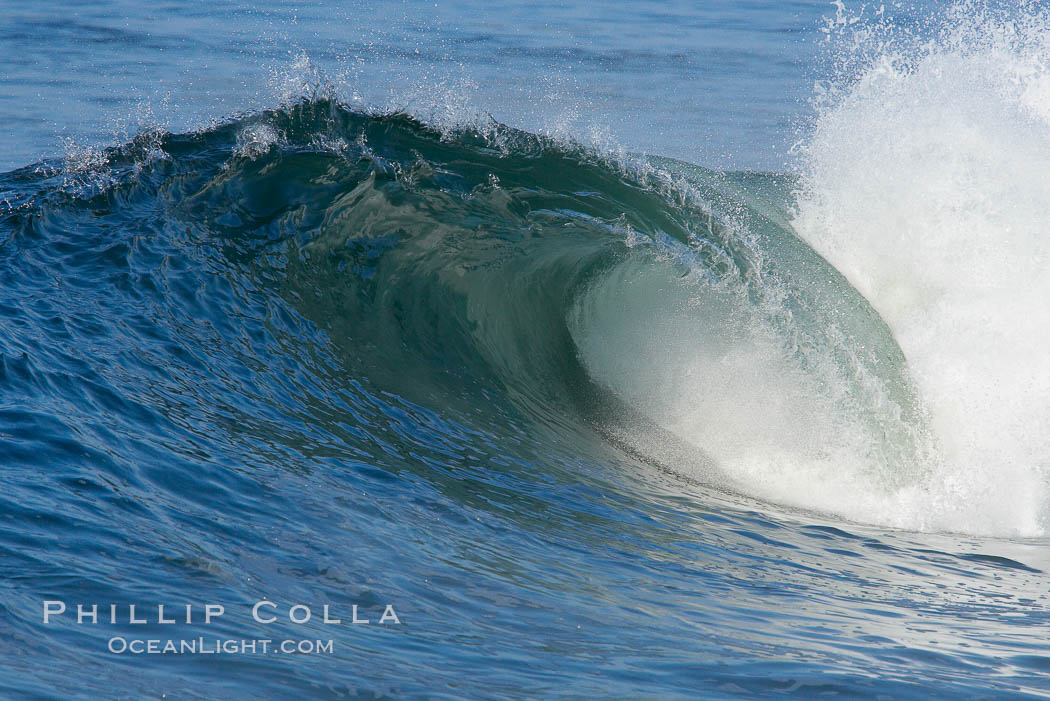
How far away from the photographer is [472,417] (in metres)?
6.33

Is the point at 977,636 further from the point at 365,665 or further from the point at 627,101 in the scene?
the point at 627,101

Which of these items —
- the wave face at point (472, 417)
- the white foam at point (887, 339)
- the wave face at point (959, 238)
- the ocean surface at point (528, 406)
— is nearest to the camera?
the ocean surface at point (528, 406)

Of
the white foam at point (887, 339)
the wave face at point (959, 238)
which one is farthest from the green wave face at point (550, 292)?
the wave face at point (959, 238)

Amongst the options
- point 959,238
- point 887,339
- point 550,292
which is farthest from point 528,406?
point 959,238

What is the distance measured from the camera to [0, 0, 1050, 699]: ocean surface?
3605mm

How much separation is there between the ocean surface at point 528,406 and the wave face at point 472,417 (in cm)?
3

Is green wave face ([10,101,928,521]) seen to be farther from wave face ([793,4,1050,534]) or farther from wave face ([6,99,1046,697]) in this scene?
wave face ([793,4,1050,534])

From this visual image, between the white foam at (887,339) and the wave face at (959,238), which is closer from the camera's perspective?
the white foam at (887,339)

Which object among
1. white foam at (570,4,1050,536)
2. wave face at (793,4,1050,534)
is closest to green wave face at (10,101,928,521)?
white foam at (570,4,1050,536)

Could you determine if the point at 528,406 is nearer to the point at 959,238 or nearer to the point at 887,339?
the point at 887,339

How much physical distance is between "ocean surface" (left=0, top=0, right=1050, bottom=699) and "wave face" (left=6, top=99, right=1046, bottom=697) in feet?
0.08

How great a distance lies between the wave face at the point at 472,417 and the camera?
3.80m

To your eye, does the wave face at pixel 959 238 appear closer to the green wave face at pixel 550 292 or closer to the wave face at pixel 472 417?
the wave face at pixel 472 417

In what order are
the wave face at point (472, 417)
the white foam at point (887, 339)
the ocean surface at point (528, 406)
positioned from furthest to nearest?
the white foam at point (887, 339) → the wave face at point (472, 417) → the ocean surface at point (528, 406)
